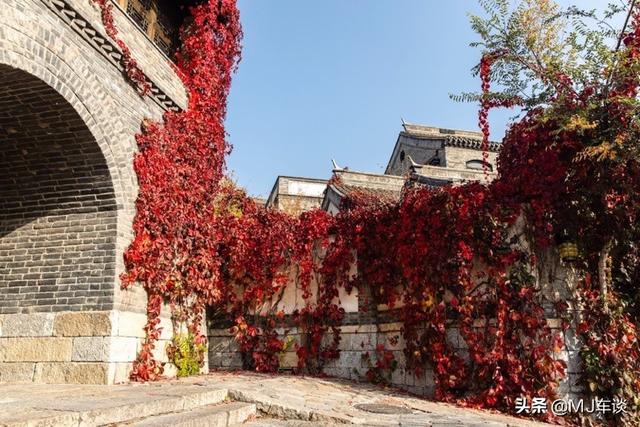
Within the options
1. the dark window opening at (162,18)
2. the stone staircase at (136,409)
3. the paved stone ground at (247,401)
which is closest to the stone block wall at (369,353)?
the paved stone ground at (247,401)

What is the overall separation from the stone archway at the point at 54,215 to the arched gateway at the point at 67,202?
14mm

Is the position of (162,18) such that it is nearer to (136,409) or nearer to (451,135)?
(136,409)

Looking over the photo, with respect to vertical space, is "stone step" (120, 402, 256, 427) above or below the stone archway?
below

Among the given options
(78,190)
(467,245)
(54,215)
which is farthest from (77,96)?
(467,245)

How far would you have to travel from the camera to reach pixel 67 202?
271 inches

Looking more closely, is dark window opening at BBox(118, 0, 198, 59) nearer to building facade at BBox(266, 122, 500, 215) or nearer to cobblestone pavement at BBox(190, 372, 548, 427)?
cobblestone pavement at BBox(190, 372, 548, 427)

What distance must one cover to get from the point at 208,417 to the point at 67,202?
421 cm

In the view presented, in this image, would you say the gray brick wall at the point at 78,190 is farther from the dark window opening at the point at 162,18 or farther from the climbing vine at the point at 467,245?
the dark window opening at the point at 162,18

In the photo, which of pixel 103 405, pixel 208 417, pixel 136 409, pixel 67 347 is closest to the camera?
pixel 103 405

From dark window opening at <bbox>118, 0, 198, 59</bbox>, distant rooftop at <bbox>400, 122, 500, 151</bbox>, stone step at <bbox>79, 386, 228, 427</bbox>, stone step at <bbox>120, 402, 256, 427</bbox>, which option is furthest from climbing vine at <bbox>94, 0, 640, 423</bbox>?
distant rooftop at <bbox>400, 122, 500, 151</bbox>

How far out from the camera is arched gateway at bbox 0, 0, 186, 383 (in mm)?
5988

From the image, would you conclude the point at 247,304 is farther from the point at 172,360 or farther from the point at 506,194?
the point at 506,194

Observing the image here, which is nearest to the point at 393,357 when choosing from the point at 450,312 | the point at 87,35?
the point at 450,312

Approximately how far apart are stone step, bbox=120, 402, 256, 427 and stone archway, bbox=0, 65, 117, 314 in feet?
8.13
